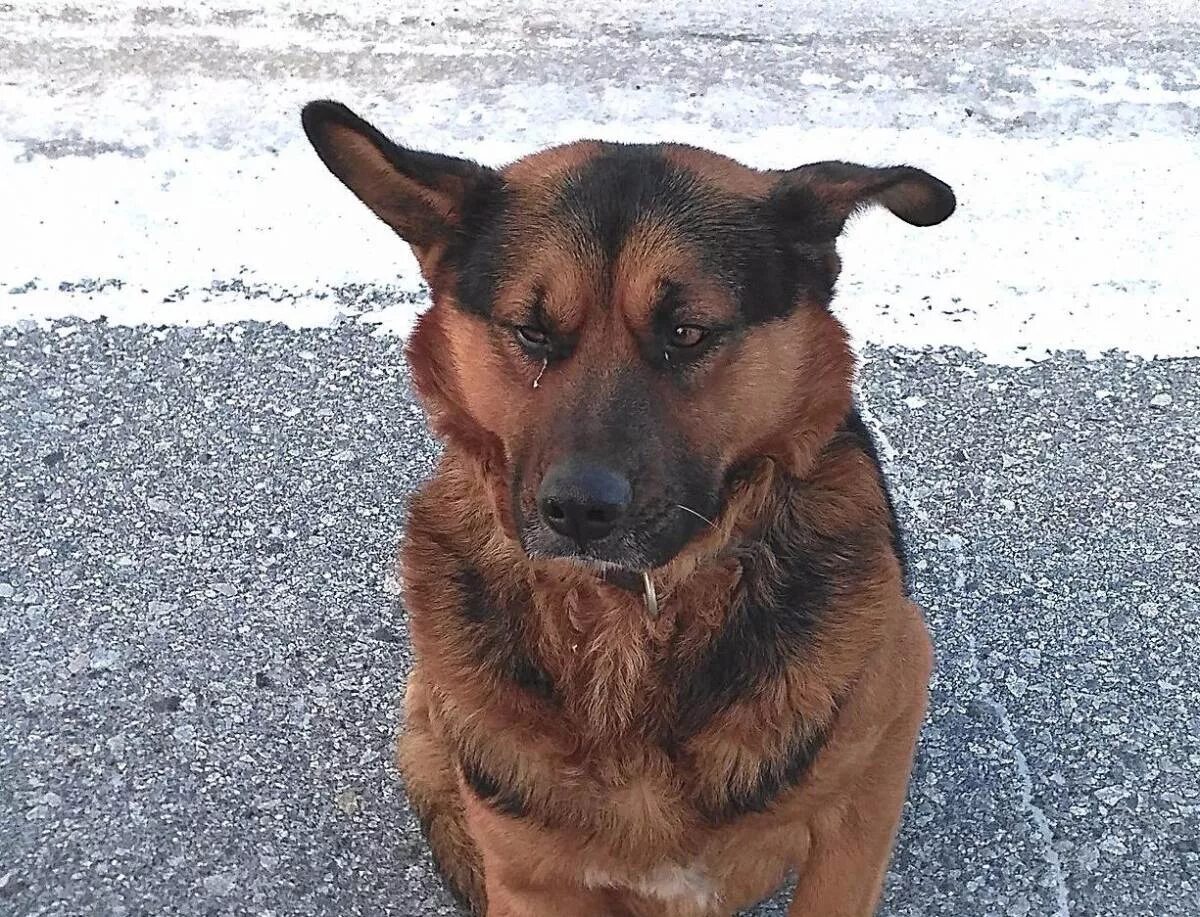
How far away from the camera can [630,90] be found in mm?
5688

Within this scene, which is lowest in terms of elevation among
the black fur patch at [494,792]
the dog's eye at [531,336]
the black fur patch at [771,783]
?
the black fur patch at [494,792]

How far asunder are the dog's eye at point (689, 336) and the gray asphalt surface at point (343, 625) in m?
1.46

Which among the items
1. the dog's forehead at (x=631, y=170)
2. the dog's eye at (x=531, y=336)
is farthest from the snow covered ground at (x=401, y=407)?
the dog's forehead at (x=631, y=170)

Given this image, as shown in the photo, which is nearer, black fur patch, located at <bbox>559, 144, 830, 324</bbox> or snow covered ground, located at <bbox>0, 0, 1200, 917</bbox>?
black fur patch, located at <bbox>559, 144, 830, 324</bbox>

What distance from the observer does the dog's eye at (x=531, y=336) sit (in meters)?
2.44

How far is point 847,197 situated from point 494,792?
4.30 feet

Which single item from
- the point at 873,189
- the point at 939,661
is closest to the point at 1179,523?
the point at 939,661

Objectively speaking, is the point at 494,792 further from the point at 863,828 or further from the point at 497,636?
the point at 863,828

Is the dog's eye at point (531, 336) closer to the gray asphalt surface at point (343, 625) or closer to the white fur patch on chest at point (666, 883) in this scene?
the white fur patch on chest at point (666, 883)

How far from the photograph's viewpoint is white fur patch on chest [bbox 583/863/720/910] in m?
2.56

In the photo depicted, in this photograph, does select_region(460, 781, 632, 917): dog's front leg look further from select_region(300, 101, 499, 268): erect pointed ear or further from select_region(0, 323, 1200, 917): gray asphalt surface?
select_region(300, 101, 499, 268): erect pointed ear

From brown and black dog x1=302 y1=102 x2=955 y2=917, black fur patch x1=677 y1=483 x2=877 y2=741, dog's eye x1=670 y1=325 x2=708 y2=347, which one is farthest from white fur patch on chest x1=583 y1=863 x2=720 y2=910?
dog's eye x1=670 y1=325 x2=708 y2=347

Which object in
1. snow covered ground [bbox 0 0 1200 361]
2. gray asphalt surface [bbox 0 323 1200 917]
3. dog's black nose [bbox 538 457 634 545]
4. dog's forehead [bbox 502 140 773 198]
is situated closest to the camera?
dog's black nose [bbox 538 457 634 545]

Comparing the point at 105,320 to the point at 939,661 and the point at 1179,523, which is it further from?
the point at 1179,523
